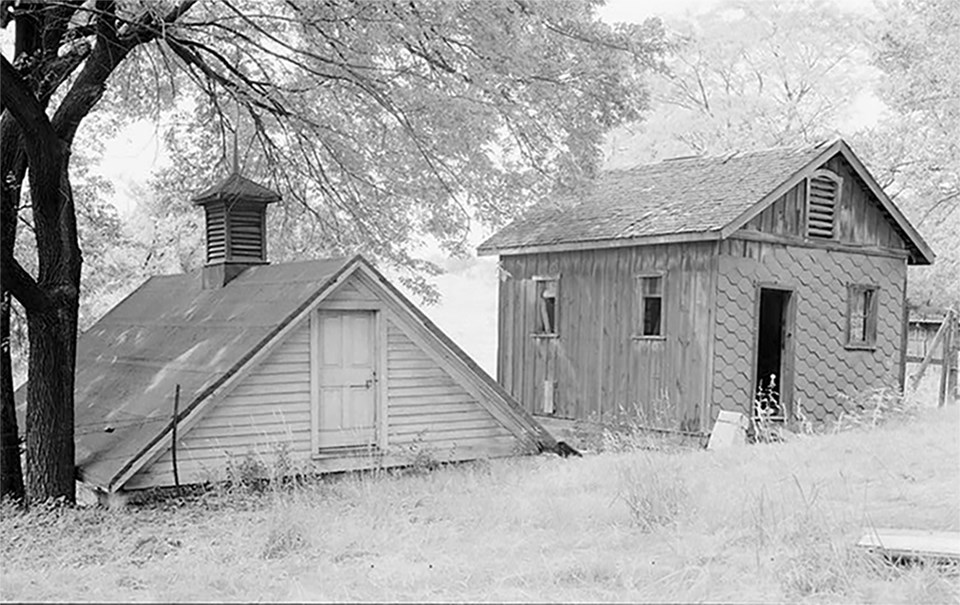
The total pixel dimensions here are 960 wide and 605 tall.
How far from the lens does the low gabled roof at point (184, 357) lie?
1099 centimetres

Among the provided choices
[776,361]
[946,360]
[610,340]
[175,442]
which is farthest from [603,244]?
[175,442]

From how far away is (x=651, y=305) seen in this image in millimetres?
16500

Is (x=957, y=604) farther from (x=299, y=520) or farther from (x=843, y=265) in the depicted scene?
(x=843, y=265)

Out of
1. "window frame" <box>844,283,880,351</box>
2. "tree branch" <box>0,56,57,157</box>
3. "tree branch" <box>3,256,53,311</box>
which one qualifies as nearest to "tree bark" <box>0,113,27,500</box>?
"tree branch" <box>3,256,53,311</box>

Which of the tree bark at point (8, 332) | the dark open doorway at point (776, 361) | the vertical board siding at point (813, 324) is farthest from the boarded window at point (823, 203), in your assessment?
the tree bark at point (8, 332)

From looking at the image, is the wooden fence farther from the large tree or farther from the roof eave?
the large tree

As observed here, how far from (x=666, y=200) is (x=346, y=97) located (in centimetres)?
625

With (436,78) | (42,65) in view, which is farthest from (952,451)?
(42,65)

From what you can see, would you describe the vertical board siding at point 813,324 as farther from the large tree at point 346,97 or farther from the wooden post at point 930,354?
the large tree at point 346,97

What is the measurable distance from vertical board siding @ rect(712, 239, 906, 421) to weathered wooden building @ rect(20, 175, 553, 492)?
378 cm

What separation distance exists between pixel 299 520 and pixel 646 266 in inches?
375

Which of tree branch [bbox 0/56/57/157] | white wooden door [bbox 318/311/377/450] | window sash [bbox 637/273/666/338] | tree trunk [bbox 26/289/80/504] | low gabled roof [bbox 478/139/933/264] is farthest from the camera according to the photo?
window sash [bbox 637/273/666/338]

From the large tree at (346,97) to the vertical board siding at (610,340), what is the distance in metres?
3.96

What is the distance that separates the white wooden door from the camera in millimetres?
12195
